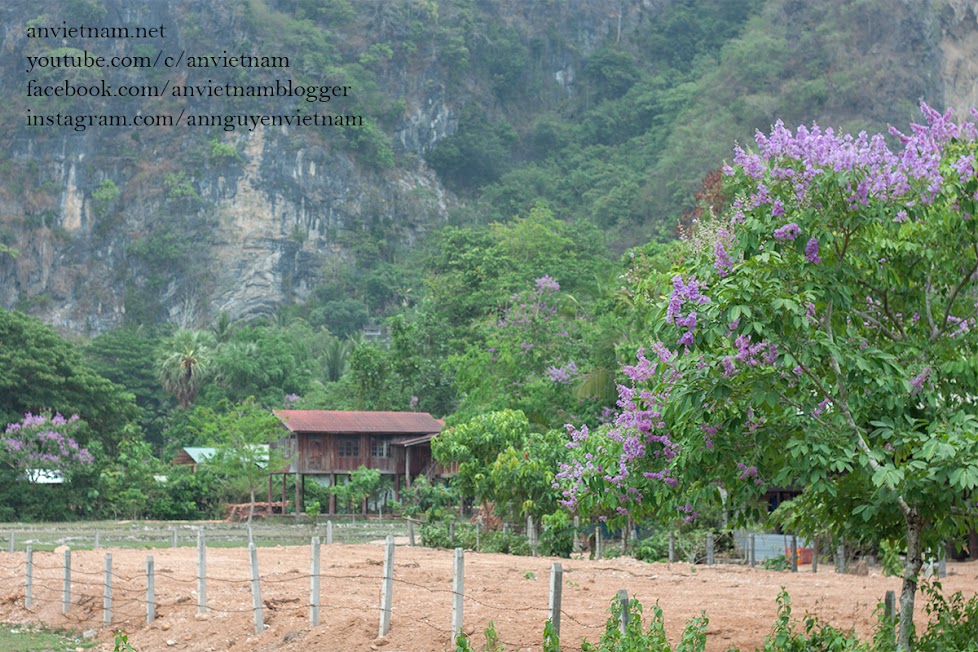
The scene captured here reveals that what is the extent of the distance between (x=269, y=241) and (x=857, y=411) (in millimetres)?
94872

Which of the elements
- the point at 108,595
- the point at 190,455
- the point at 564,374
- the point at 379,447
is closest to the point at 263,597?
the point at 108,595

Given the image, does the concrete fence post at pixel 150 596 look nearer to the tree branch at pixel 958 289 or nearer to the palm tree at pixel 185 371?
the tree branch at pixel 958 289

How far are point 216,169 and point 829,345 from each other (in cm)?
9687

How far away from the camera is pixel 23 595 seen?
18703mm

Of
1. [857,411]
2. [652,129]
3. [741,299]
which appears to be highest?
[652,129]

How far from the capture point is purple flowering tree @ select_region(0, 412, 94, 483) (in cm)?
4134

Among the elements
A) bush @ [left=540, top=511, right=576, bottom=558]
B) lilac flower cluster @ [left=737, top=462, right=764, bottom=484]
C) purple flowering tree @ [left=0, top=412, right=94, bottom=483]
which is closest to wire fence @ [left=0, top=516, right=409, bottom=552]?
purple flowering tree @ [left=0, top=412, right=94, bottom=483]

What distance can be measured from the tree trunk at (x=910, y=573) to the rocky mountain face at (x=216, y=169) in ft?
302

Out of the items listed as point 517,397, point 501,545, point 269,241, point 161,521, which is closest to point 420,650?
point 501,545

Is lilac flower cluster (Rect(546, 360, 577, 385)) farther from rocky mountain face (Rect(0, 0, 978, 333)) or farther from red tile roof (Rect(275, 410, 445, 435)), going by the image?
rocky mountain face (Rect(0, 0, 978, 333))

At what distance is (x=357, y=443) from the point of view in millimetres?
48406

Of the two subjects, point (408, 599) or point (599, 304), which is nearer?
point (408, 599)

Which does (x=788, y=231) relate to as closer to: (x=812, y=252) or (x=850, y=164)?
(x=812, y=252)

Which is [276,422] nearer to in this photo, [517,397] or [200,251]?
[517,397]
